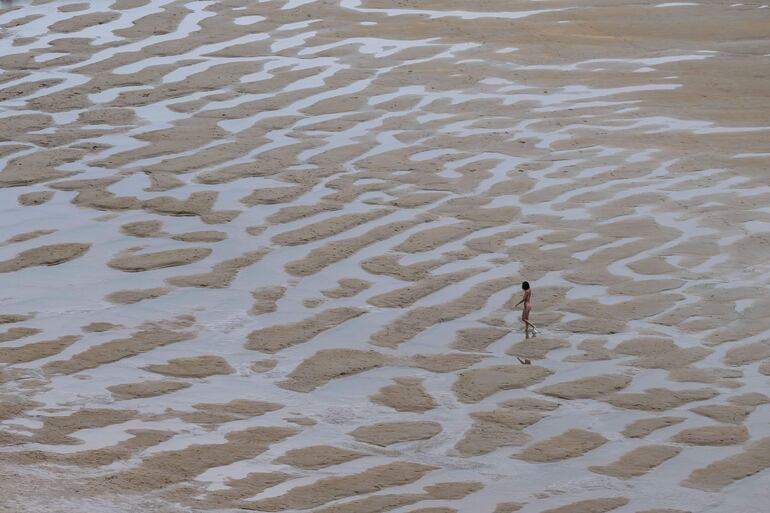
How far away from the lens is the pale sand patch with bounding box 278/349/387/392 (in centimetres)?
1016

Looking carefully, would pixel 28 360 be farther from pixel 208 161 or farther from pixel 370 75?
pixel 370 75

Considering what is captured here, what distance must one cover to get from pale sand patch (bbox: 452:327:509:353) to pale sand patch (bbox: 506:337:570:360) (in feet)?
0.71

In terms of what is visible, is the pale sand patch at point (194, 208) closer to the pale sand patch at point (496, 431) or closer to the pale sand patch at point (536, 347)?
the pale sand patch at point (536, 347)

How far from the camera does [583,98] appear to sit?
16.5 metres

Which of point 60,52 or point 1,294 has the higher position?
point 60,52

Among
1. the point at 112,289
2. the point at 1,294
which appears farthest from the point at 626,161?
the point at 1,294

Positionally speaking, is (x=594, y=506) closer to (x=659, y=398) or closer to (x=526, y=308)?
(x=659, y=398)

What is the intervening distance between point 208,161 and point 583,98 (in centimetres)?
492

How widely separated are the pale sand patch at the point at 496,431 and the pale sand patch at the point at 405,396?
0.40 meters

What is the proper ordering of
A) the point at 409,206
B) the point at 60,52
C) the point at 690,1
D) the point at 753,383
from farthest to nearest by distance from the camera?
the point at 690,1, the point at 60,52, the point at 409,206, the point at 753,383

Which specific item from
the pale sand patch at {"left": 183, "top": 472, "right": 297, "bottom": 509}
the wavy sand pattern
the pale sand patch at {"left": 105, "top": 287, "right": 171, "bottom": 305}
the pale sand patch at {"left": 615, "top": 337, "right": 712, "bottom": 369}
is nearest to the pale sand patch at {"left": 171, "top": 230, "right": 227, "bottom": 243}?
the wavy sand pattern

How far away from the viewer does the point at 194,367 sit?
10297mm

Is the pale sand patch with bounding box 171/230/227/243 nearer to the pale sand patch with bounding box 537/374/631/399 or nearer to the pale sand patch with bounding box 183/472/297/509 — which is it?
the pale sand patch with bounding box 537/374/631/399

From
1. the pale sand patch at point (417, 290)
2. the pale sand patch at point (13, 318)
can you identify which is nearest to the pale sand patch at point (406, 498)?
the pale sand patch at point (417, 290)
